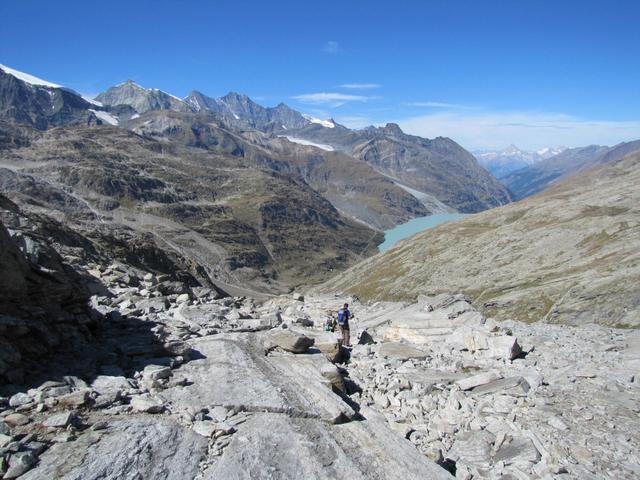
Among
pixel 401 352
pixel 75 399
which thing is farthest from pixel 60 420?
pixel 401 352

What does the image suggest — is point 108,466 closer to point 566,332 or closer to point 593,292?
point 566,332

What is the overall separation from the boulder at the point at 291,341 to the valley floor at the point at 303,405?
71 millimetres

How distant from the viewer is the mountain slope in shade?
7112cm

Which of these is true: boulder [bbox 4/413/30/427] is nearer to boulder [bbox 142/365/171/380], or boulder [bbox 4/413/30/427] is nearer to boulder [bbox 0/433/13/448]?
boulder [bbox 0/433/13/448]

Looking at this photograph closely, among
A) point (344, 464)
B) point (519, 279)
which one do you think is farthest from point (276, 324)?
point (519, 279)

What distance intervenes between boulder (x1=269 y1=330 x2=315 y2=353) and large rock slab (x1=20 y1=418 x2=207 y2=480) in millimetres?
8873

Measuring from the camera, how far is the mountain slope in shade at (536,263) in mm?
71125

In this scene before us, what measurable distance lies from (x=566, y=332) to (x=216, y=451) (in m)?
31.0

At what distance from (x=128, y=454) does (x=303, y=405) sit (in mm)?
6707

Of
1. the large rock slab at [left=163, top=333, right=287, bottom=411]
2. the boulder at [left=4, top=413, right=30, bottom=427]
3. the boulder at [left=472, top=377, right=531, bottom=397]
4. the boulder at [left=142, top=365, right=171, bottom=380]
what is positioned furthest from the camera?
the boulder at [left=472, top=377, right=531, bottom=397]

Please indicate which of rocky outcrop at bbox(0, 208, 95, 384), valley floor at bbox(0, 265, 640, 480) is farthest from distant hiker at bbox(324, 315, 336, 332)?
rocky outcrop at bbox(0, 208, 95, 384)

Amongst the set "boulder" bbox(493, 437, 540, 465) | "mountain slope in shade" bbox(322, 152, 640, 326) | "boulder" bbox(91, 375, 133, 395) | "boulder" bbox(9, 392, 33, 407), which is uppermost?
"boulder" bbox(9, 392, 33, 407)

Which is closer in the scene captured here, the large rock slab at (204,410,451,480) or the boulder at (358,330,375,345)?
the large rock slab at (204,410,451,480)

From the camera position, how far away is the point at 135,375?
18.1 meters
